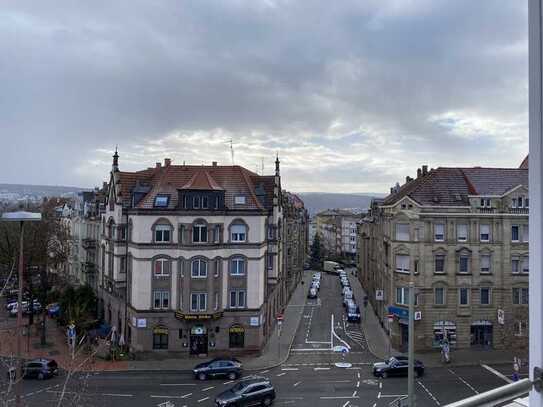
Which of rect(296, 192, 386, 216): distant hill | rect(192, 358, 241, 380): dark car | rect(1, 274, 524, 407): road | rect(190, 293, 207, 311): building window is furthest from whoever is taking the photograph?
rect(296, 192, 386, 216): distant hill

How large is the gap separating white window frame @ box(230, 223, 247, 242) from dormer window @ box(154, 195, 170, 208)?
2831 mm

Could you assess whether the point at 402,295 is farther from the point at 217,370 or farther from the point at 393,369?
the point at 217,370

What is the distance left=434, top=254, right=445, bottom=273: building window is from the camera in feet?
65.5

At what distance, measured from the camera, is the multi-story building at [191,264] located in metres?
19.5

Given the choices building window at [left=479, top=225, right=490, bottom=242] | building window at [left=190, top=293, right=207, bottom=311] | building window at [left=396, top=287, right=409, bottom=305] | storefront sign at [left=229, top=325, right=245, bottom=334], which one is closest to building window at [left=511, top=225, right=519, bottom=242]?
building window at [left=479, top=225, right=490, bottom=242]

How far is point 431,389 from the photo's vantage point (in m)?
15.3

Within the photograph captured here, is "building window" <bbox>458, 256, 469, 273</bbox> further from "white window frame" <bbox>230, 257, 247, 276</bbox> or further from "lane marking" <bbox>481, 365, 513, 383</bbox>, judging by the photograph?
"white window frame" <bbox>230, 257, 247, 276</bbox>

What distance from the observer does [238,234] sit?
20188 millimetres

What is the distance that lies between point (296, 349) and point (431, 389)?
6.62 metres

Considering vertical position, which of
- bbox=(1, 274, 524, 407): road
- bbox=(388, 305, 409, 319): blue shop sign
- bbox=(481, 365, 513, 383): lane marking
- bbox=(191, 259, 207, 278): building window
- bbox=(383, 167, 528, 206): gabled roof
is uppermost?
bbox=(383, 167, 528, 206): gabled roof

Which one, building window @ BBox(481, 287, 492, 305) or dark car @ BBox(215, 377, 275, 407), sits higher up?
building window @ BBox(481, 287, 492, 305)

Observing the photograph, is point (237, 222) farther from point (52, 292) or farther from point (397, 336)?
point (52, 292)

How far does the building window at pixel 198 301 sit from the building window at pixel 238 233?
101 inches

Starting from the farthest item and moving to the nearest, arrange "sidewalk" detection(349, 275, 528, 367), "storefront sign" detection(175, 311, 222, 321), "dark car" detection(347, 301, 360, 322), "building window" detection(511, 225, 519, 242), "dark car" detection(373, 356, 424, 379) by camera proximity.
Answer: "dark car" detection(347, 301, 360, 322) < "building window" detection(511, 225, 519, 242) < "storefront sign" detection(175, 311, 222, 321) < "sidewalk" detection(349, 275, 528, 367) < "dark car" detection(373, 356, 424, 379)
